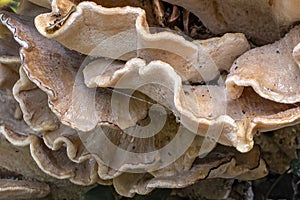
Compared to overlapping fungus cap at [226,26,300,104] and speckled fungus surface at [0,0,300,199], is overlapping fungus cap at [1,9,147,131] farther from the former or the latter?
overlapping fungus cap at [226,26,300,104]

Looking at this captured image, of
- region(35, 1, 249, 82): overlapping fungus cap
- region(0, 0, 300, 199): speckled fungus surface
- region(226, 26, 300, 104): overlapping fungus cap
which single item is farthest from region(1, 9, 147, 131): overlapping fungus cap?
region(226, 26, 300, 104): overlapping fungus cap

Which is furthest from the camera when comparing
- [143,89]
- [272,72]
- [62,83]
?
[62,83]

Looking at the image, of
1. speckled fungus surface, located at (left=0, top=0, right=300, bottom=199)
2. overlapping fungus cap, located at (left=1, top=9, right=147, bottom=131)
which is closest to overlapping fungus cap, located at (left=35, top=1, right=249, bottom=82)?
speckled fungus surface, located at (left=0, top=0, right=300, bottom=199)

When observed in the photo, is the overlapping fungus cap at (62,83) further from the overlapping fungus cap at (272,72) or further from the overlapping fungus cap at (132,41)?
the overlapping fungus cap at (272,72)

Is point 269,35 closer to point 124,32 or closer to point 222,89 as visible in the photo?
point 222,89

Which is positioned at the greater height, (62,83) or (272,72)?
(272,72)

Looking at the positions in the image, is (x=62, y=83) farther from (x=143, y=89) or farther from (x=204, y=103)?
(x=204, y=103)

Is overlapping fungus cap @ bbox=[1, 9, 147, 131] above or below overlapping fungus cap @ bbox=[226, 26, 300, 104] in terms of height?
below

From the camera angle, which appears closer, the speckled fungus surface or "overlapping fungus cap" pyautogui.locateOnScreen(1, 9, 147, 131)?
the speckled fungus surface

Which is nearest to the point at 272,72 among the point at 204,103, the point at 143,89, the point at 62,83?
the point at 204,103
